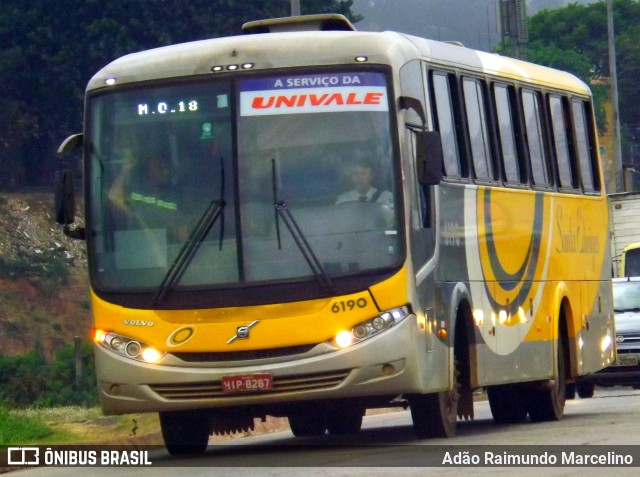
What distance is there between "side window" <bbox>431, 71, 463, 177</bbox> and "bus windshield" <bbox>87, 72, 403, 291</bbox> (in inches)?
55.1

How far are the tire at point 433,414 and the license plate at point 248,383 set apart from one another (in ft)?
5.26

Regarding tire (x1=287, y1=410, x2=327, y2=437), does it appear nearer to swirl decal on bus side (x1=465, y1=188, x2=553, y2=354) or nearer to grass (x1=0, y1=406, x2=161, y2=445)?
grass (x1=0, y1=406, x2=161, y2=445)

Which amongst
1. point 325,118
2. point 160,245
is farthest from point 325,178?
point 160,245

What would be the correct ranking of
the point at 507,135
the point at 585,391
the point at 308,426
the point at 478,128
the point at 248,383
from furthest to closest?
the point at 585,391 < the point at 308,426 < the point at 507,135 < the point at 478,128 < the point at 248,383

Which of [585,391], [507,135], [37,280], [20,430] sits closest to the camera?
[20,430]

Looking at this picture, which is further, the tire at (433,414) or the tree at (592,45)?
the tree at (592,45)

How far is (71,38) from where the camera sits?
61250 mm

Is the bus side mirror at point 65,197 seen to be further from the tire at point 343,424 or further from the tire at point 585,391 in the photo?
the tire at point 585,391

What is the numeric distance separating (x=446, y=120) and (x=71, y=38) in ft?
154

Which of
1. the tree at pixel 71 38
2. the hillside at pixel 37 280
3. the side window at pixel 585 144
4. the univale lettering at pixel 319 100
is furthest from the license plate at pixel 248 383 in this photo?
the tree at pixel 71 38

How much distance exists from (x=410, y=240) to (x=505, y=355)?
10.5 ft

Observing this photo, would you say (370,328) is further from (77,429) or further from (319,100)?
(77,429)

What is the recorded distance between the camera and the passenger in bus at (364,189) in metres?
13.9

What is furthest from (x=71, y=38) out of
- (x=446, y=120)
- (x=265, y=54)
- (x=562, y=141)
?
(x=265, y=54)
